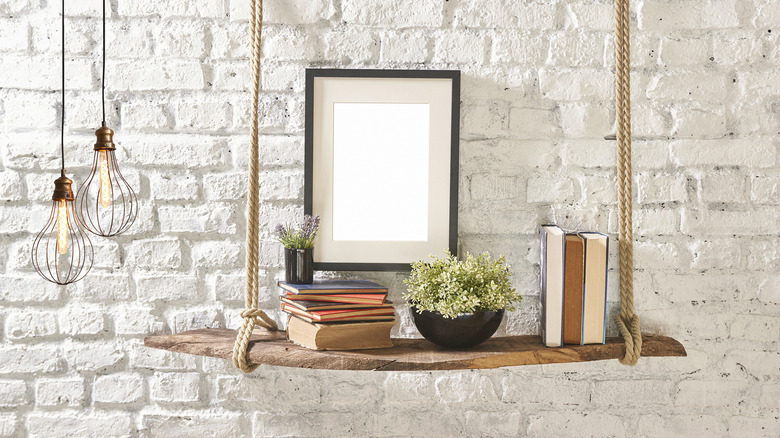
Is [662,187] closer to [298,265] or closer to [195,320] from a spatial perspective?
[298,265]

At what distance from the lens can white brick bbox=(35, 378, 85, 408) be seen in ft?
4.44

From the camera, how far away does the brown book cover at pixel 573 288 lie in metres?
1.21

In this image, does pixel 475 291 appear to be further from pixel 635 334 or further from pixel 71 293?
pixel 71 293

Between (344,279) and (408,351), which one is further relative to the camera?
(344,279)

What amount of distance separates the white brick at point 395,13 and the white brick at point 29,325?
1.04m

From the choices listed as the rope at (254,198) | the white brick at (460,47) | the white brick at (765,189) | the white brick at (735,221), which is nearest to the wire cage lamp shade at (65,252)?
the rope at (254,198)

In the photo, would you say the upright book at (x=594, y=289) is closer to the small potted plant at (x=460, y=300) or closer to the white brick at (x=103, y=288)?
the small potted plant at (x=460, y=300)

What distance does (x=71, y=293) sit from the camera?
1358 mm

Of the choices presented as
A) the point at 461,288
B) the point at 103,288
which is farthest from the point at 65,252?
the point at 461,288

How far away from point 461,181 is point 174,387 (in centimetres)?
88

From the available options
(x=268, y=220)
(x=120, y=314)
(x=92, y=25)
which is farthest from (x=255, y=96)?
(x=120, y=314)

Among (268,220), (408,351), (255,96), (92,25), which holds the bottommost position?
(408,351)

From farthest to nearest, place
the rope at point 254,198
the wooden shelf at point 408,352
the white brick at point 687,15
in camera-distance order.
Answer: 1. the white brick at point 687,15
2. the rope at point 254,198
3. the wooden shelf at point 408,352

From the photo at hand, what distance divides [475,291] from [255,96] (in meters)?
0.65
